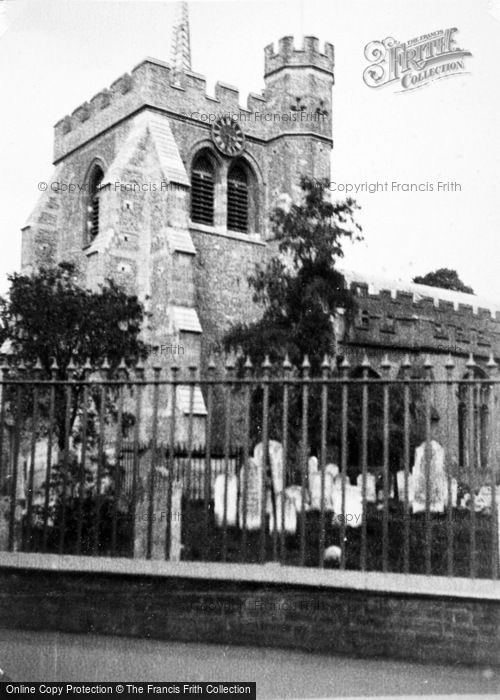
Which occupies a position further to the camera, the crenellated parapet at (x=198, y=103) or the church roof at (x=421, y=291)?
the church roof at (x=421, y=291)

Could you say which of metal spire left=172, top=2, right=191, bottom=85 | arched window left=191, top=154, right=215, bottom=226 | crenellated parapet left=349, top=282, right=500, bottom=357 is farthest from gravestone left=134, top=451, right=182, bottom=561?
metal spire left=172, top=2, right=191, bottom=85

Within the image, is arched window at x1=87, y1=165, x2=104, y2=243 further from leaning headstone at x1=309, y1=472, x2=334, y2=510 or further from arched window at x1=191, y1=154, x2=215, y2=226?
leaning headstone at x1=309, y1=472, x2=334, y2=510

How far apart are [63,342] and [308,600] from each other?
1039 cm

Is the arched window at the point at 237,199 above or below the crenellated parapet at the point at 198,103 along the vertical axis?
below

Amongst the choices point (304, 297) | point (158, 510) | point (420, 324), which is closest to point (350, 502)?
point (158, 510)

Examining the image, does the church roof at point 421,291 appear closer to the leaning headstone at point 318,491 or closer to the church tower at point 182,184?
the church tower at point 182,184

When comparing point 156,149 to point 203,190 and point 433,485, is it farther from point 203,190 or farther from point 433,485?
point 433,485

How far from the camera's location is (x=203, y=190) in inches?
928

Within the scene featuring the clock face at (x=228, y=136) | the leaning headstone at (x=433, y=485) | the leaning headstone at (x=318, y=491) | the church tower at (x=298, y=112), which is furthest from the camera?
the church tower at (x=298, y=112)

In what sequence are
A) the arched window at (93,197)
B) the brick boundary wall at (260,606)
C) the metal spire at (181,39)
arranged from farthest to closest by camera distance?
the metal spire at (181,39), the arched window at (93,197), the brick boundary wall at (260,606)

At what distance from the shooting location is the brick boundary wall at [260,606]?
5.02 metres

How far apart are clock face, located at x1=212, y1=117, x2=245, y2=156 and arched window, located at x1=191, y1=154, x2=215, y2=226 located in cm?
57

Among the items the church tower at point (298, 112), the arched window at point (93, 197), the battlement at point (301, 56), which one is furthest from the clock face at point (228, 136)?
the arched window at point (93, 197)

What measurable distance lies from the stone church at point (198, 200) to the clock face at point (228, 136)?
0.13 feet
